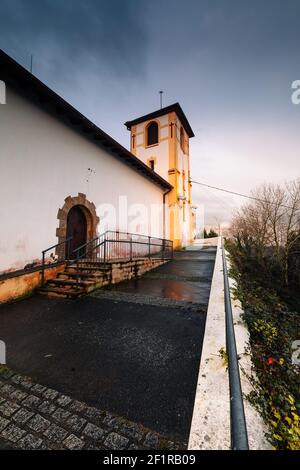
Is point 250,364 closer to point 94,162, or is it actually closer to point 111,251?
point 111,251

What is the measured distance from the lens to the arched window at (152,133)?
17.6 meters

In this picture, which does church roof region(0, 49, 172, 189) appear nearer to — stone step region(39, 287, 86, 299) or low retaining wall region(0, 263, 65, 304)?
low retaining wall region(0, 263, 65, 304)

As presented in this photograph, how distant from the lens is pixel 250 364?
2.20 metres

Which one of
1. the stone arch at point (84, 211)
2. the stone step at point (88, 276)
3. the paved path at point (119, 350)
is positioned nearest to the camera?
the paved path at point (119, 350)

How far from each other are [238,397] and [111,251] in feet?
28.1

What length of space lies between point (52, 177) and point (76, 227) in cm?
210

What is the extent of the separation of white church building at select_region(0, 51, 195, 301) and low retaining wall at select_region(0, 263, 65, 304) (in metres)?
0.19

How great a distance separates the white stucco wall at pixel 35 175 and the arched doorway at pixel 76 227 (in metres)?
0.68

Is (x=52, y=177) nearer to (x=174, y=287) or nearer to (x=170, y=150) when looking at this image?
(x=174, y=287)

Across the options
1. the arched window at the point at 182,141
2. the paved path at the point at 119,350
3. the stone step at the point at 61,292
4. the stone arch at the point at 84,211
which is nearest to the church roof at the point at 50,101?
the stone arch at the point at 84,211

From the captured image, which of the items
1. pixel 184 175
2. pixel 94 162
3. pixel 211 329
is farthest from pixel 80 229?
pixel 184 175

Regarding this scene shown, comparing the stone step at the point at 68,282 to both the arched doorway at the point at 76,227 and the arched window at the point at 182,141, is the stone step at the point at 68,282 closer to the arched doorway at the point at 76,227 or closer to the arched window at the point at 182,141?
the arched doorway at the point at 76,227

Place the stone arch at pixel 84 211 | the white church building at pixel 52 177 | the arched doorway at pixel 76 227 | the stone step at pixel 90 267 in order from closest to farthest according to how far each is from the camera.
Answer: the white church building at pixel 52 177
the stone step at pixel 90 267
the stone arch at pixel 84 211
the arched doorway at pixel 76 227
